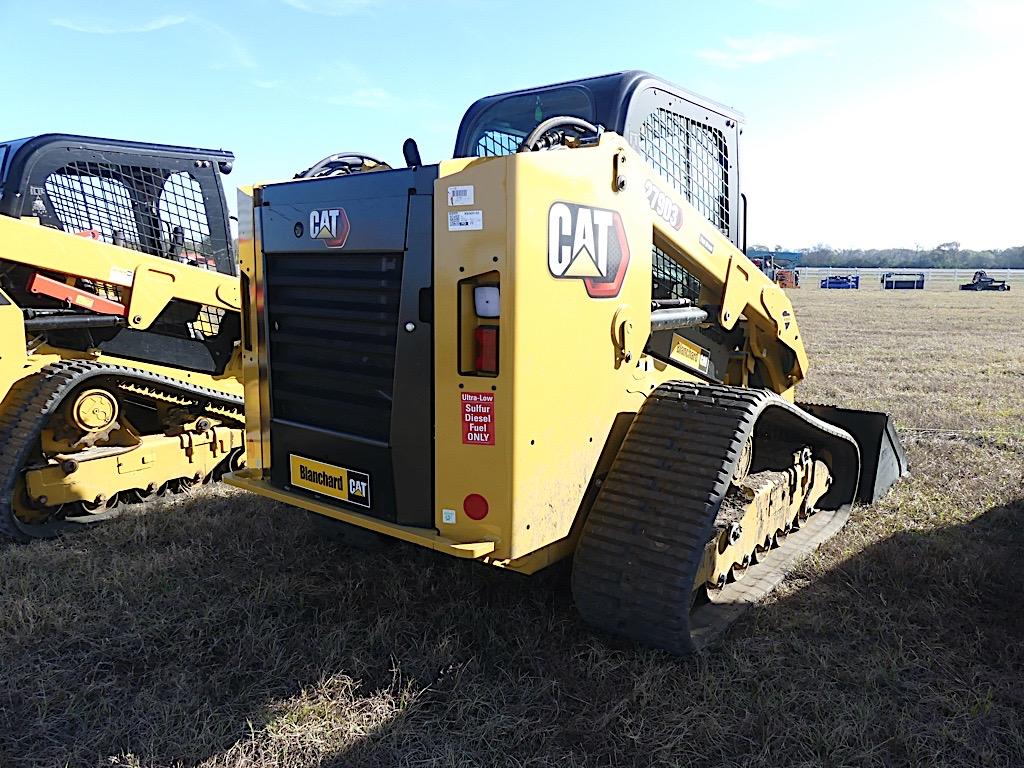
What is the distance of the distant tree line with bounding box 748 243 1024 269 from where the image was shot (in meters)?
84.6

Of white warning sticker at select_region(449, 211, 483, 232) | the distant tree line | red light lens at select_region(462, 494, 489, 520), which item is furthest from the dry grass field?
the distant tree line

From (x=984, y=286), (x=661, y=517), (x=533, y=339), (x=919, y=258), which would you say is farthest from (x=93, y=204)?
(x=919, y=258)

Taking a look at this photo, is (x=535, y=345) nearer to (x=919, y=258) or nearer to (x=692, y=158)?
(x=692, y=158)

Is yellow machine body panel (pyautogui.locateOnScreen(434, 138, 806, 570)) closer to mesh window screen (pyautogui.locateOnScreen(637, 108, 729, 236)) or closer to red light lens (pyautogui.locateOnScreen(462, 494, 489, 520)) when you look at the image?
red light lens (pyautogui.locateOnScreen(462, 494, 489, 520))

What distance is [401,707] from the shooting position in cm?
313

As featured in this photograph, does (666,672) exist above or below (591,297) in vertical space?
below

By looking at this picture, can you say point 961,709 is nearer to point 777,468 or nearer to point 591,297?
point 777,468

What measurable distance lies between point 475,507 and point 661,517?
75 cm

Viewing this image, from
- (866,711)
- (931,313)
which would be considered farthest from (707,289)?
(931,313)

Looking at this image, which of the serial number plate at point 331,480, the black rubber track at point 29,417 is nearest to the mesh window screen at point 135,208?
the black rubber track at point 29,417

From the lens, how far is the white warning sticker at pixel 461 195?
2.92m

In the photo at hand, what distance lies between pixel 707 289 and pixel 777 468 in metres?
1.07

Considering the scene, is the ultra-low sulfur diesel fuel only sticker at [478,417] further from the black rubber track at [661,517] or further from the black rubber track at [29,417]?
the black rubber track at [29,417]

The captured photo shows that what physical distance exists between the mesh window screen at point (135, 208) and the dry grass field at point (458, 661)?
6.49 feet
